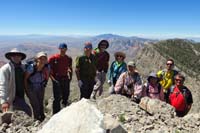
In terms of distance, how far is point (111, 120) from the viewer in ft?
19.1

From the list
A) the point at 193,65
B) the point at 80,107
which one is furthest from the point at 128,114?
the point at 193,65

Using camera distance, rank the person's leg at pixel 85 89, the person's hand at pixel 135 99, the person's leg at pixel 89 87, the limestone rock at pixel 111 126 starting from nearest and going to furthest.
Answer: the limestone rock at pixel 111 126, the person's hand at pixel 135 99, the person's leg at pixel 85 89, the person's leg at pixel 89 87

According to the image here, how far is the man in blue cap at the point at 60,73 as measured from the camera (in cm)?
1198

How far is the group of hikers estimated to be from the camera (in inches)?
370

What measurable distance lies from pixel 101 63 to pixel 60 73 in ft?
8.34

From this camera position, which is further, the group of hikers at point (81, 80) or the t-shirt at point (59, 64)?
the t-shirt at point (59, 64)

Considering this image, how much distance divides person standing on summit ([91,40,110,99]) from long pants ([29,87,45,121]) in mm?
3420

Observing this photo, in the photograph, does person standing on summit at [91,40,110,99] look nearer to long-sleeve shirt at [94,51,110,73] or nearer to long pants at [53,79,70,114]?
long-sleeve shirt at [94,51,110,73]

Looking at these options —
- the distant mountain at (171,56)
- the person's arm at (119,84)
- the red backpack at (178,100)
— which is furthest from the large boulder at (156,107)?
the distant mountain at (171,56)

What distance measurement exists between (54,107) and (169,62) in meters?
4.71

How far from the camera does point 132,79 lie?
38.5 ft

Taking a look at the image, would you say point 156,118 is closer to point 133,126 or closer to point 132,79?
point 133,126

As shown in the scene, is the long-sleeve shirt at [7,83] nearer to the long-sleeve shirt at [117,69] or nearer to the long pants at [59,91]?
the long pants at [59,91]

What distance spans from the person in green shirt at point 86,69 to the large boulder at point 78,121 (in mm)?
7030
